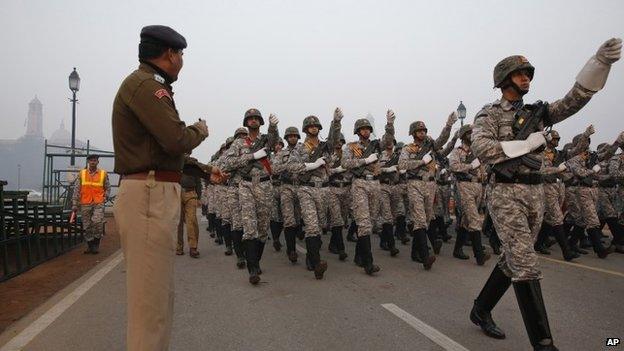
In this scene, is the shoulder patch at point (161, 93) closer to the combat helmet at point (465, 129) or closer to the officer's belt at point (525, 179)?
the officer's belt at point (525, 179)

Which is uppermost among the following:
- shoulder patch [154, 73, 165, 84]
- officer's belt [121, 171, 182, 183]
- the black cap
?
the black cap

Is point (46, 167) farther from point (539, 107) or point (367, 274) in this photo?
point (539, 107)

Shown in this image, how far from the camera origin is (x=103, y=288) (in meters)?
5.91

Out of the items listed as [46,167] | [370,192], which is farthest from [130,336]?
[46,167]

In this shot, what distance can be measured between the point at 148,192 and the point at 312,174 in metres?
5.30

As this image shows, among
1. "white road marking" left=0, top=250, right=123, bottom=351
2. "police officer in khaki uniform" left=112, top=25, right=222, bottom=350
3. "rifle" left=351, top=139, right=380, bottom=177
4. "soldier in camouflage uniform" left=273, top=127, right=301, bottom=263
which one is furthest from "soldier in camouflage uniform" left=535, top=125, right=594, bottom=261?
"white road marking" left=0, top=250, right=123, bottom=351

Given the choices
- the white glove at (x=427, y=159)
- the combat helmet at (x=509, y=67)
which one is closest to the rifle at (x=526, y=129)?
the combat helmet at (x=509, y=67)

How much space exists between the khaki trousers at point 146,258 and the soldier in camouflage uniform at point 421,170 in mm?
5575

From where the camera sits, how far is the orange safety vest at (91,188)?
9.41 meters

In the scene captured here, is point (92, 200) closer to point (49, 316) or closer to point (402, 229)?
point (49, 316)

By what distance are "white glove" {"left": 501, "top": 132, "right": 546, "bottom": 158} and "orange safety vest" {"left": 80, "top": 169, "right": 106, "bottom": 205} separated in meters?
9.04

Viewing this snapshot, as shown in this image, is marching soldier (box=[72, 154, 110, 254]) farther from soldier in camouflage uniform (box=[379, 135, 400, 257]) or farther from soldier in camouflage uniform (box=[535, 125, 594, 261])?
soldier in camouflage uniform (box=[535, 125, 594, 261])

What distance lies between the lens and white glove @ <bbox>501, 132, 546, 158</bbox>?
346 centimetres

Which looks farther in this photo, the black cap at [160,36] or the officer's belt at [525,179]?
the officer's belt at [525,179]
